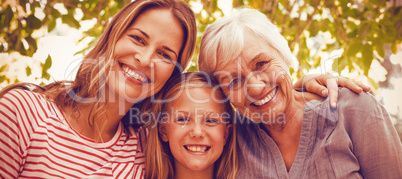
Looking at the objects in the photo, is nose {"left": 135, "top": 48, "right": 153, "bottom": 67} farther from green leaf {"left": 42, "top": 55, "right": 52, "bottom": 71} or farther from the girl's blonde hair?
green leaf {"left": 42, "top": 55, "right": 52, "bottom": 71}

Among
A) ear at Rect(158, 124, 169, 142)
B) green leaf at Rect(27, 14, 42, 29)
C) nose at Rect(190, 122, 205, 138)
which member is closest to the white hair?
nose at Rect(190, 122, 205, 138)

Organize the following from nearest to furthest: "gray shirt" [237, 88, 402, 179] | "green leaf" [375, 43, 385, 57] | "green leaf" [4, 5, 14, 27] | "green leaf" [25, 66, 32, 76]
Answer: "gray shirt" [237, 88, 402, 179] → "green leaf" [4, 5, 14, 27] → "green leaf" [375, 43, 385, 57] → "green leaf" [25, 66, 32, 76]

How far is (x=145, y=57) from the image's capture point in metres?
1.60

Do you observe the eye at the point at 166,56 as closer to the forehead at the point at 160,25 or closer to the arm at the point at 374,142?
the forehead at the point at 160,25

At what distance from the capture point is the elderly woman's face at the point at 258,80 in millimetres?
1616

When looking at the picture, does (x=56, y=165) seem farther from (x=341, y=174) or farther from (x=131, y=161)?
(x=341, y=174)

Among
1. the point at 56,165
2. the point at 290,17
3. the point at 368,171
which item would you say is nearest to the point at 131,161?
the point at 56,165

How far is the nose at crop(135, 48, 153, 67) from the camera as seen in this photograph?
1595mm

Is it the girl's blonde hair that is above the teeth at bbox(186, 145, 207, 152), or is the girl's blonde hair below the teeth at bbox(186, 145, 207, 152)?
above

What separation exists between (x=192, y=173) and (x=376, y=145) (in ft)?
3.06

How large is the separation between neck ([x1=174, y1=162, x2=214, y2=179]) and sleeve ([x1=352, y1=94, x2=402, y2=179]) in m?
0.77

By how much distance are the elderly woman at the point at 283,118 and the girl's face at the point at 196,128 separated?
128mm

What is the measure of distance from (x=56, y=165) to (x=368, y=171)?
1.43m

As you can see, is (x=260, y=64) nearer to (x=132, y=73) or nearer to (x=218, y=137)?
(x=218, y=137)
